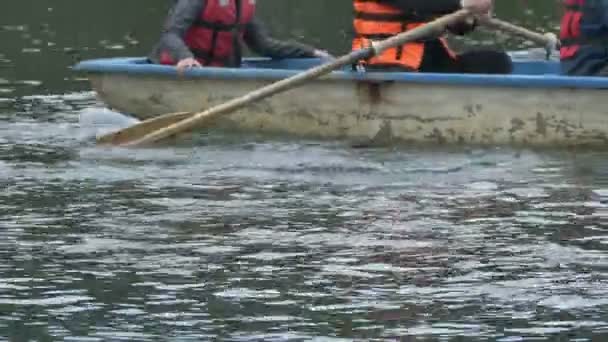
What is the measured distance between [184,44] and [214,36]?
39 cm

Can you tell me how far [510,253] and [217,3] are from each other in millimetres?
4723

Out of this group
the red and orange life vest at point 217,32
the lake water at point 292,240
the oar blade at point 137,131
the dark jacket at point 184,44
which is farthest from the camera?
the red and orange life vest at point 217,32

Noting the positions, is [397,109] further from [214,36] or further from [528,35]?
[214,36]

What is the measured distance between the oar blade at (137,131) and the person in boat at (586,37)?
2517 mm

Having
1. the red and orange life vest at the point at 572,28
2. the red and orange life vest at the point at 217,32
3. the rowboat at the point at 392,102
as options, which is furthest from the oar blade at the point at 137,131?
the red and orange life vest at the point at 572,28

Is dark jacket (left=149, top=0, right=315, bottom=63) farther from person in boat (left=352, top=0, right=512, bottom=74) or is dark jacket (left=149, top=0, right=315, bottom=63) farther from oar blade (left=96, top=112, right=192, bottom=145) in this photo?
person in boat (left=352, top=0, right=512, bottom=74)

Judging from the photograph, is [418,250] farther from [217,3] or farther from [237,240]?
[217,3]

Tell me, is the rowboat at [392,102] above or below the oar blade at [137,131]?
above

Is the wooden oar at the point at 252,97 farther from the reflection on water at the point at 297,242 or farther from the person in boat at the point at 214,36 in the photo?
the person in boat at the point at 214,36

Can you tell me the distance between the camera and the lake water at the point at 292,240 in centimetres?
743

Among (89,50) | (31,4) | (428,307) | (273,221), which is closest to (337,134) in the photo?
(273,221)

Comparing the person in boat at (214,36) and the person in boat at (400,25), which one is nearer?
the person in boat at (400,25)

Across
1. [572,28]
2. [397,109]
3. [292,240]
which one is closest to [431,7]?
[397,109]

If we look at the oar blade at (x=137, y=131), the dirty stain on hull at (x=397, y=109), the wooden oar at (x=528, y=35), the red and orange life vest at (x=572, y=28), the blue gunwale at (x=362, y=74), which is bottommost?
the oar blade at (x=137, y=131)
